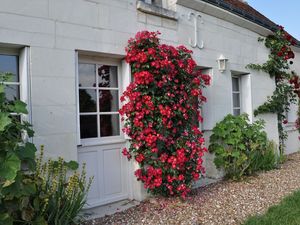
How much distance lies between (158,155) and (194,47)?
2475 millimetres

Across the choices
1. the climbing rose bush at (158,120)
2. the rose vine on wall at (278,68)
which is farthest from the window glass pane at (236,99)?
the climbing rose bush at (158,120)

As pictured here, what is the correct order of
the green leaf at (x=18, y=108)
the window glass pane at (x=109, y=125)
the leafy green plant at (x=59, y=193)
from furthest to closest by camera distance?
the window glass pane at (x=109, y=125) < the leafy green plant at (x=59, y=193) < the green leaf at (x=18, y=108)

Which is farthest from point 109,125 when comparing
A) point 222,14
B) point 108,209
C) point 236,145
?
point 222,14

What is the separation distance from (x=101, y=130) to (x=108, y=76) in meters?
0.87

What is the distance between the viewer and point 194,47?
616 cm

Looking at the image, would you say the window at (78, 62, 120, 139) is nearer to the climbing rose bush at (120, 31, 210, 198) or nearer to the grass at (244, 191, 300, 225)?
the climbing rose bush at (120, 31, 210, 198)

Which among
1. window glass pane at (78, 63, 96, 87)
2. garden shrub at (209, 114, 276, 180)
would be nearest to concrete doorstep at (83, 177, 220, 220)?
window glass pane at (78, 63, 96, 87)

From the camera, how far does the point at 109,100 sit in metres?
5.01

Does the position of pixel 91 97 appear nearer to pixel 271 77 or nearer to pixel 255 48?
pixel 255 48

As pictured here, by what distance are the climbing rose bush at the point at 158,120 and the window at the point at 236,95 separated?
303cm

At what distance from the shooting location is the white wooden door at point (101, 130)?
15.3ft

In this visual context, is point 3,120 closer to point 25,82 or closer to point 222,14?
Answer: point 25,82

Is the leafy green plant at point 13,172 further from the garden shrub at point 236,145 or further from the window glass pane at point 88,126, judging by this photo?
the garden shrub at point 236,145

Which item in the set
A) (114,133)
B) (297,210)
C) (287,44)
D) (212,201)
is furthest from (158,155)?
(287,44)
